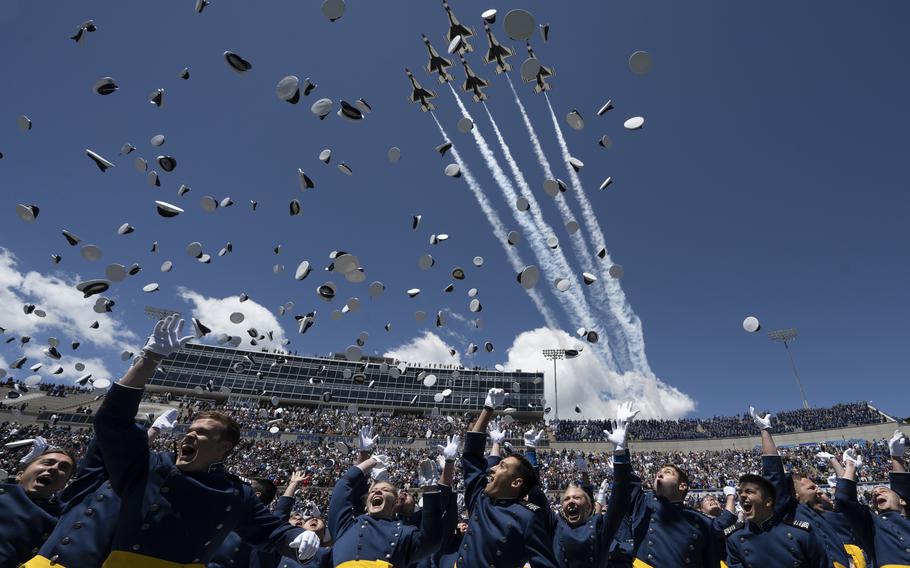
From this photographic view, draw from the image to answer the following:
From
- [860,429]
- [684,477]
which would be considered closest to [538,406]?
[860,429]

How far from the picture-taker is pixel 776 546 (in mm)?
4895

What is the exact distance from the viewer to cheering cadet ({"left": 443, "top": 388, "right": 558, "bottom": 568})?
3.63m

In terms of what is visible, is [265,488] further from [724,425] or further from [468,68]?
[724,425]

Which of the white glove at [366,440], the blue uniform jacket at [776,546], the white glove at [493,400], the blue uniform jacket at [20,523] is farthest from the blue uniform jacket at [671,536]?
the blue uniform jacket at [20,523]

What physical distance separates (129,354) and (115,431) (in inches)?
829

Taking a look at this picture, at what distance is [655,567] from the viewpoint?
521 cm

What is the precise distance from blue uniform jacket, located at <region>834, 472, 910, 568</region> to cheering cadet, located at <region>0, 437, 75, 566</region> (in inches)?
357

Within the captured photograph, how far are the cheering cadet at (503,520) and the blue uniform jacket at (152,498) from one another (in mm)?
2036

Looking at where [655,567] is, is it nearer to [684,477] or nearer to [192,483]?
[684,477]

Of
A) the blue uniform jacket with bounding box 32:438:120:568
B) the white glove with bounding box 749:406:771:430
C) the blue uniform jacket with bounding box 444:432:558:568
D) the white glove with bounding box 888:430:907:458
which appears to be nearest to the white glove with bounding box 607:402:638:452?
the blue uniform jacket with bounding box 444:432:558:568

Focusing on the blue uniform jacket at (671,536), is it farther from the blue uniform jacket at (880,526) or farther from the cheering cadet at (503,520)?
the cheering cadet at (503,520)

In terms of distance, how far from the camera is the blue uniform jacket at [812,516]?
5.64m

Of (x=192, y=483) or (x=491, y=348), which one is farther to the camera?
(x=491, y=348)

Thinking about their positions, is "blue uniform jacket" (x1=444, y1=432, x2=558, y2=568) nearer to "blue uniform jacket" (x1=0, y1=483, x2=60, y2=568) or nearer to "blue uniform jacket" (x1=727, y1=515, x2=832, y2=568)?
"blue uniform jacket" (x1=727, y1=515, x2=832, y2=568)
